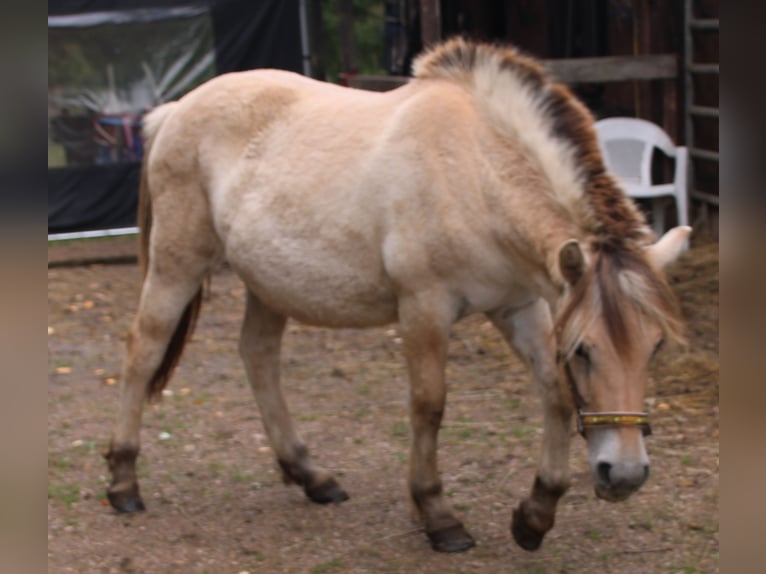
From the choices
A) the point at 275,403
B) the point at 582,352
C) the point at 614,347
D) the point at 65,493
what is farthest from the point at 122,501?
the point at 614,347

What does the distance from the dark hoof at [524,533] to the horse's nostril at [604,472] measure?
74cm

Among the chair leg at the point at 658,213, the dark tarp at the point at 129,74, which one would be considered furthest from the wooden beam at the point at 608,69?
the dark tarp at the point at 129,74

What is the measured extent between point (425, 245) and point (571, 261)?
2.19ft

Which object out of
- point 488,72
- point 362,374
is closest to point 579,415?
point 488,72

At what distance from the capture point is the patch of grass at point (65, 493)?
14.1 ft

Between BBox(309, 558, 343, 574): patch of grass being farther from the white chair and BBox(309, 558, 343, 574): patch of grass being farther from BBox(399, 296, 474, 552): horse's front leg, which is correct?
the white chair

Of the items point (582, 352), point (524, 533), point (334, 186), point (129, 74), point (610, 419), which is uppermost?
point (129, 74)

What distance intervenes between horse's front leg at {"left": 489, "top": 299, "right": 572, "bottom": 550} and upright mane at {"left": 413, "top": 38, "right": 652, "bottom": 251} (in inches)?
19.2

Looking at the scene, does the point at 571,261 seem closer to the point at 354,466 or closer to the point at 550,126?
the point at 550,126

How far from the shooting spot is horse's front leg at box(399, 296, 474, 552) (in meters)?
3.55

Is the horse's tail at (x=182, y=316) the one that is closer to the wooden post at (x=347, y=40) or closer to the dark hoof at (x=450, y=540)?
the dark hoof at (x=450, y=540)

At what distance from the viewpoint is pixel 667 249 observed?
3154mm

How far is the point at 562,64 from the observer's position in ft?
26.1

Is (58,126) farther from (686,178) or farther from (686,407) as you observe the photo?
(686,407)
